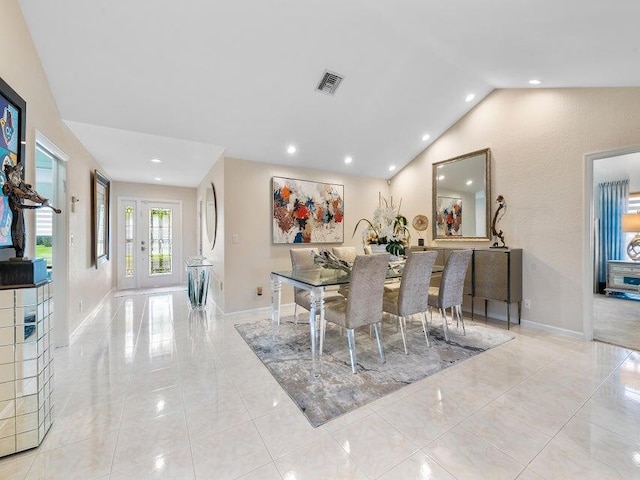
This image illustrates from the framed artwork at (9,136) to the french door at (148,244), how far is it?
15.5 ft

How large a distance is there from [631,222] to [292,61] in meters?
6.39

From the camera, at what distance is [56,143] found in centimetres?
272

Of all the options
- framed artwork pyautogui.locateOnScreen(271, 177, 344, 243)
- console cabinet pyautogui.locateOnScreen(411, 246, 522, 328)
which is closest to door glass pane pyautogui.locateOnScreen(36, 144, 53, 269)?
framed artwork pyautogui.locateOnScreen(271, 177, 344, 243)

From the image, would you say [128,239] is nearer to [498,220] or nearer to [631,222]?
[498,220]

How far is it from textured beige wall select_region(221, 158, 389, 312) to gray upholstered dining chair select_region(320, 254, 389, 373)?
1.97 meters

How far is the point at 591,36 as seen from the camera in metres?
2.06

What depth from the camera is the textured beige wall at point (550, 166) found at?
114 inches

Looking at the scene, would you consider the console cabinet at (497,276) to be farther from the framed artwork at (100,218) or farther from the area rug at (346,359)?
the framed artwork at (100,218)

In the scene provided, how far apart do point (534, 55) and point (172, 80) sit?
3.46 metres

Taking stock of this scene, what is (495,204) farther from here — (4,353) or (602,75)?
(4,353)

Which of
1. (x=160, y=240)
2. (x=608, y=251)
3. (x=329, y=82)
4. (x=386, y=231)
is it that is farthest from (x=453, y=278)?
(x=160, y=240)

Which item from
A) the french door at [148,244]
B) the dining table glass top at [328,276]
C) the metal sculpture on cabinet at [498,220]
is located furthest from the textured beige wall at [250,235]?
the french door at [148,244]

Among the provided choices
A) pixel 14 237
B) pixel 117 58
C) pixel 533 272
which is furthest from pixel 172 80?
pixel 533 272

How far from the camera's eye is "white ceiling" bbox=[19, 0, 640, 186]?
208 cm
